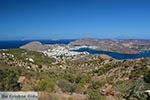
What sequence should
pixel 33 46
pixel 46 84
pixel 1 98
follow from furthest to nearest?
pixel 33 46
pixel 46 84
pixel 1 98

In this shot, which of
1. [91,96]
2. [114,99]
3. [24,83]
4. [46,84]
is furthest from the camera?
[24,83]

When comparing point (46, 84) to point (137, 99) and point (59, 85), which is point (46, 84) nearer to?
point (59, 85)

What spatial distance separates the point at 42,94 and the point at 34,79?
7128 mm

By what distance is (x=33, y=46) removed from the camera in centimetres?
16412

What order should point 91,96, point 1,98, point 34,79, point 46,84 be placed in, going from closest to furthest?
point 1,98 → point 91,96 → point 46,84 → point 34,79

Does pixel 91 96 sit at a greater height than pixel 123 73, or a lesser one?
greater

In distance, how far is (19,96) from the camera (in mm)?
10469

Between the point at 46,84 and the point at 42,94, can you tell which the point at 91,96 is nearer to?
the point at 42,94

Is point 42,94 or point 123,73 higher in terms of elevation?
point 42,94

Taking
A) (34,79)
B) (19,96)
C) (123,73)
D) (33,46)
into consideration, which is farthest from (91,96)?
(33,46)

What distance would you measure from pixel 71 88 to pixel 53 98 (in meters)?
4.58

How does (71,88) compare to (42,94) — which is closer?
(42,94)

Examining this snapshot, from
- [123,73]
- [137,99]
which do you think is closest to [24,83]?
[137,99]

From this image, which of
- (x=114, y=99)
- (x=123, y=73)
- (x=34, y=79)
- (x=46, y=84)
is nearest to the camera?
(x=114, y=99)
